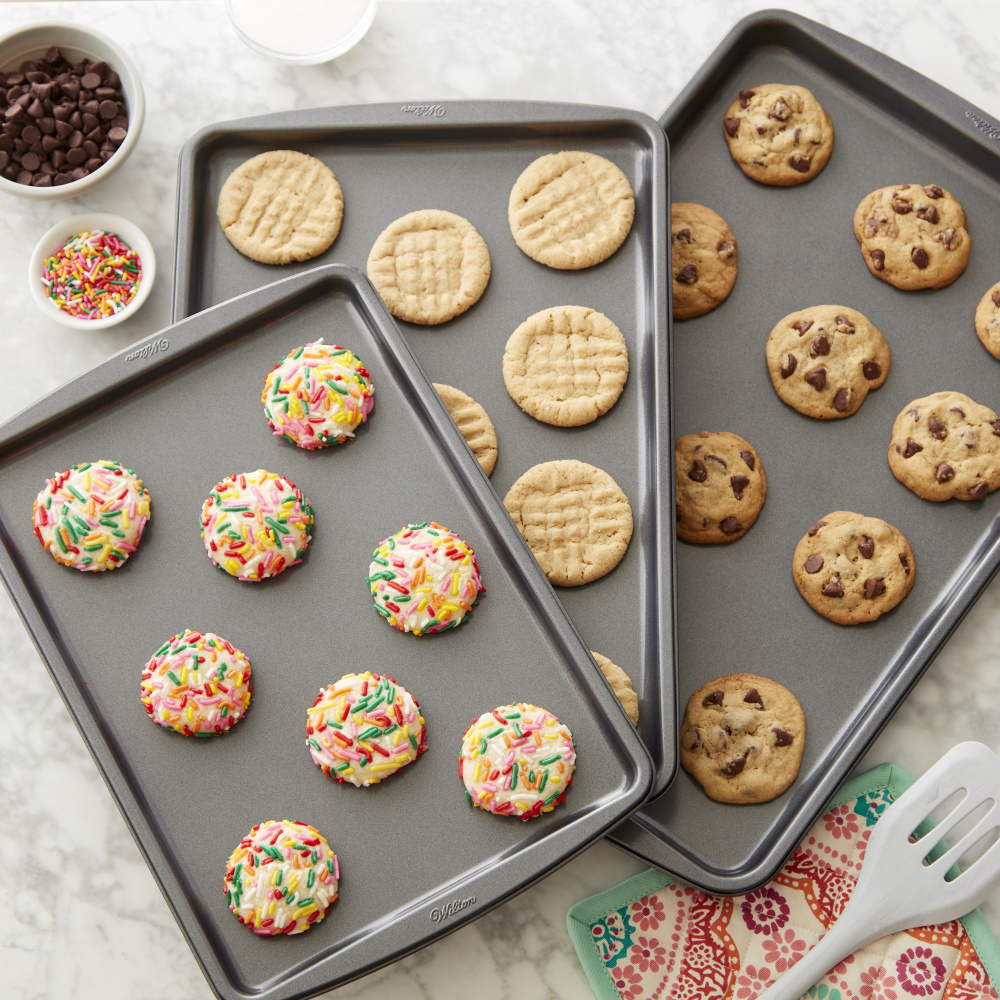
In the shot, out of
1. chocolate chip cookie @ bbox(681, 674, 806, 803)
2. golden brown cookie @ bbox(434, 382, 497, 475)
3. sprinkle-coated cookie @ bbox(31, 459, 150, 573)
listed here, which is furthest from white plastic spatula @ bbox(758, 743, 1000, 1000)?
sprinkle-coated cookie @ bbox(31, 459, 150, 573)

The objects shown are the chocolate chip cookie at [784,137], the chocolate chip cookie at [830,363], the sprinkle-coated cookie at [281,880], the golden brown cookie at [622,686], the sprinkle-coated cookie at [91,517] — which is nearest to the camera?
the sprinkle-coated cookie at [281,880]

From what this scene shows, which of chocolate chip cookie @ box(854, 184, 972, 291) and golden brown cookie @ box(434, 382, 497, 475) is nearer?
golden brown cookie @ box(434, 382, 497, 475)

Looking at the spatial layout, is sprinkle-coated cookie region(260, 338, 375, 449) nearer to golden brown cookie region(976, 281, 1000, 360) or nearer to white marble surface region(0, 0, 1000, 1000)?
white marble surface region(0, 0, 1000, 1000)

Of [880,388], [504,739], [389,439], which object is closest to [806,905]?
[504,739]

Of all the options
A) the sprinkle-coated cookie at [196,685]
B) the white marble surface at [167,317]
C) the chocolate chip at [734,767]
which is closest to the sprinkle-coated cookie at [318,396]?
the sprinkle-coated cookie at [196,685]

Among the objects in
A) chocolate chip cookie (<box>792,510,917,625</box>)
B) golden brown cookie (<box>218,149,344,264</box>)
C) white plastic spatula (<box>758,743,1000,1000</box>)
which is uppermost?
golden brown cookie (<box>218,149,344,264</box>)

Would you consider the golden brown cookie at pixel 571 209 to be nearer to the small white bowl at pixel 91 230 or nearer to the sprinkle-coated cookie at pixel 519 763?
the small white bowl at pixel 91 230
